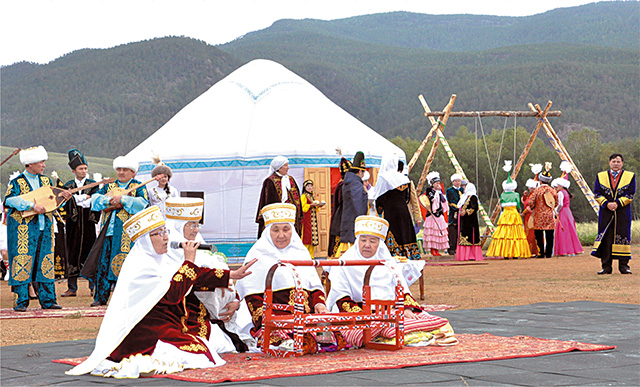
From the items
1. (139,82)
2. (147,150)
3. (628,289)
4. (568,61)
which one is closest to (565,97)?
(568,61)

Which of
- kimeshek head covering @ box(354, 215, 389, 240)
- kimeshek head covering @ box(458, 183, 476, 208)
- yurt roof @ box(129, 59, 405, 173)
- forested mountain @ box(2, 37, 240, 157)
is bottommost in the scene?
kimeshek head covering @ box(458, 183, 476, 208)

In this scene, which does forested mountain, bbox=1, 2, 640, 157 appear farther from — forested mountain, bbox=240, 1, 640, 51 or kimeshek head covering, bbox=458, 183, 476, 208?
kimeshek head covering, bbox=458, 183, 476, 208

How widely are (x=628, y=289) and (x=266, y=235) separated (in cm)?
505

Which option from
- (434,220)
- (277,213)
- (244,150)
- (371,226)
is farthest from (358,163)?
(434,220)

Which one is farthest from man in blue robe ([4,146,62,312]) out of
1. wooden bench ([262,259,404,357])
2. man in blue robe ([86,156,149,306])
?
wooden bench ([262,259,404,357])

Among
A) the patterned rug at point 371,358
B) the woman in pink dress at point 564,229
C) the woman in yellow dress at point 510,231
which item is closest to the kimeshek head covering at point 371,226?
the patterned rug at point 371,358

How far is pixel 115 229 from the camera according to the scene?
27.0ft

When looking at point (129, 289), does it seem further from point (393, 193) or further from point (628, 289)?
point (628, 289)

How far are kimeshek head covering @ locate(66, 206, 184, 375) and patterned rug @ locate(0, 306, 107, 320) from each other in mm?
3125

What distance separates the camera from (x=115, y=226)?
8.21 m

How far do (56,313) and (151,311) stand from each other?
3.49 meters

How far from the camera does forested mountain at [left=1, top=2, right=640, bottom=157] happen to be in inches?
2443

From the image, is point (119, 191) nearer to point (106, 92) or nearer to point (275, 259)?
point (275, 259)

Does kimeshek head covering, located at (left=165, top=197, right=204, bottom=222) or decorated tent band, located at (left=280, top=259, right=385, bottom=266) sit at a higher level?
kimeshek head covering, located at (left=165, top=197, right=204, bottom=222)
